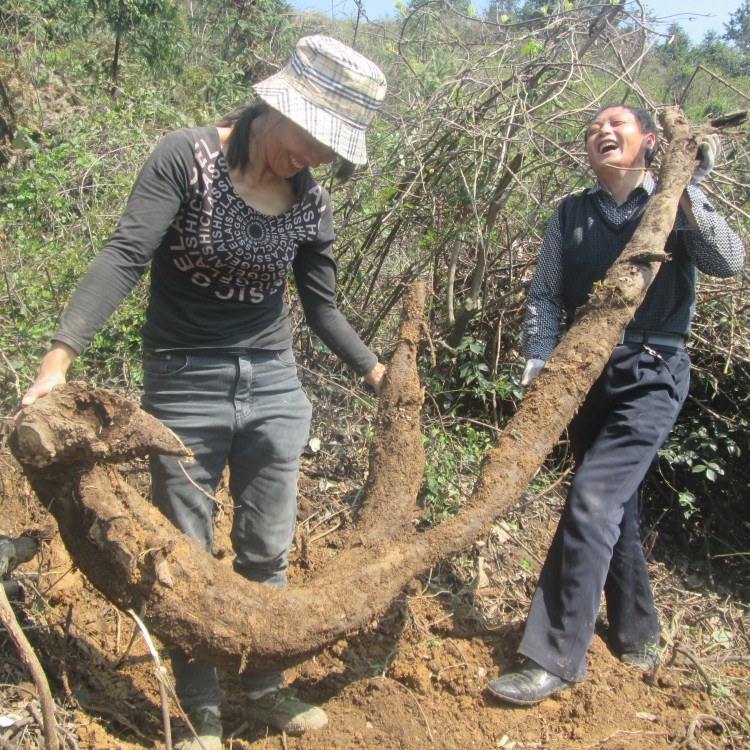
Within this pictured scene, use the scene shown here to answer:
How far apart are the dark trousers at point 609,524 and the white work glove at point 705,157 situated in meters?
0.69

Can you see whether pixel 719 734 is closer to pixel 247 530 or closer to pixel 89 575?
pixel 247 530

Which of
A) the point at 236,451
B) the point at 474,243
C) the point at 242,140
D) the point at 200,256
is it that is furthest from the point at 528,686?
the point at 474,243

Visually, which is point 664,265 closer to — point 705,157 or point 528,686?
point 705,157

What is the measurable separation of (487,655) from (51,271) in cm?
320

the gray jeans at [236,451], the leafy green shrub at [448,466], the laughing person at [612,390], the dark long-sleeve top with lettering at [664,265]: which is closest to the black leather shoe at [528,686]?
the laughing person at [612,390]

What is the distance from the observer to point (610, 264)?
9.16 ft

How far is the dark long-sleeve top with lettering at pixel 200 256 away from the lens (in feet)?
5.90

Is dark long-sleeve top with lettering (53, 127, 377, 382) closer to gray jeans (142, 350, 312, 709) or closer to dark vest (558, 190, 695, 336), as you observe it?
gray jeans (142, 350, 312, 709)

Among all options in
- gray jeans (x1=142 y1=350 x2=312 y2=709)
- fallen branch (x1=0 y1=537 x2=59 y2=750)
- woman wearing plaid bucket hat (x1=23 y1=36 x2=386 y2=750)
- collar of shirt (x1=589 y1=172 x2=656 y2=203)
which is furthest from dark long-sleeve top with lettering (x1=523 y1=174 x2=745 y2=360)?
fallen branch (x1=0 y1=537 x2=59 y2=750)

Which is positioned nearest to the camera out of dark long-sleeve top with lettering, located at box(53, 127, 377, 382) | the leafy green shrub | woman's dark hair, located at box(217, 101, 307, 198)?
dark long-sleeve top with lettering, located at box(53, 127, 377, 382)

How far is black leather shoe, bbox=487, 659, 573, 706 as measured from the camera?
246 cm

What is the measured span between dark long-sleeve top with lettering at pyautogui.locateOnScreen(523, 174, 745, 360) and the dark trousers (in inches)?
6.7

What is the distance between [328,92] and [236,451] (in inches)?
41.8

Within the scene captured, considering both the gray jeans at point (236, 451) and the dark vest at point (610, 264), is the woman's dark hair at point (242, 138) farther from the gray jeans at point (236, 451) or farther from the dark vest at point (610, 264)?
the dark vest at point (610, 264)
